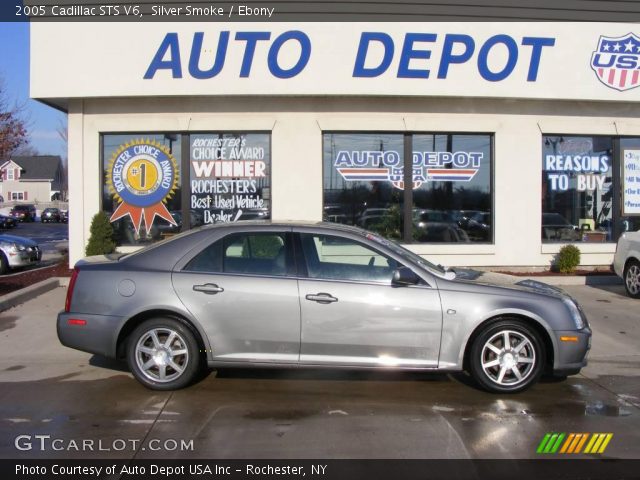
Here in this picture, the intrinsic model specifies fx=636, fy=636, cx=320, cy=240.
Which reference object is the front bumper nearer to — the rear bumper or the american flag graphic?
the rear bumper

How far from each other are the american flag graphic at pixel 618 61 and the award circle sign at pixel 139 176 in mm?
8575

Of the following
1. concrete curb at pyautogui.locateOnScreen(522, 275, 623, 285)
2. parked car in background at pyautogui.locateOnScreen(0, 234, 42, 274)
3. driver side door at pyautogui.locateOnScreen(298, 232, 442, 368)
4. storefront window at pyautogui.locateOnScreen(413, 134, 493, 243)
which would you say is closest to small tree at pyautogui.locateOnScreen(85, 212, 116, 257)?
parked car in background at pyautogui.locateOnScreen(0, 234, 42, 274)

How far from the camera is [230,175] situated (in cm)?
1264

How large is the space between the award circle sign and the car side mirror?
311 inches

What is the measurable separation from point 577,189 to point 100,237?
379 inches

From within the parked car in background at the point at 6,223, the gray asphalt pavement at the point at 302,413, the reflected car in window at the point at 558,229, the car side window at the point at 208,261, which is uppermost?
the parked car in background at the point at 6,223

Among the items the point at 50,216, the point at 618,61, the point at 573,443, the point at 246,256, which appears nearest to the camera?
the point at 573,443

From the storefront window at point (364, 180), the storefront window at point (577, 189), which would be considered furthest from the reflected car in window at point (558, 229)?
the storefront window at point (364, 180)

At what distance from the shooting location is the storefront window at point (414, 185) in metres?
12.6

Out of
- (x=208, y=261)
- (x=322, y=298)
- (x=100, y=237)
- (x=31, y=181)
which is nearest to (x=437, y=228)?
(x=100, y=237)

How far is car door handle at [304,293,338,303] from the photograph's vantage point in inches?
223

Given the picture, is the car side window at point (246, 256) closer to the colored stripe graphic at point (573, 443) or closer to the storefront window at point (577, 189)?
the colored stripe graphic at point (573, 443)

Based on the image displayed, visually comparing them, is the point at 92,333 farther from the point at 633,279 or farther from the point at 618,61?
the point at 618,61

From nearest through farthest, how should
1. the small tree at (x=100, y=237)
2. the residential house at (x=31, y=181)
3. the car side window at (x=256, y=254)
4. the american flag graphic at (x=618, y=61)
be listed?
1. the car side window at (x=256, y=254)
2. the small tree at (x=100, y=237)
3. the american flag graphic at (x=618, y=61)
4. the residential house at (x=31, y=181)
